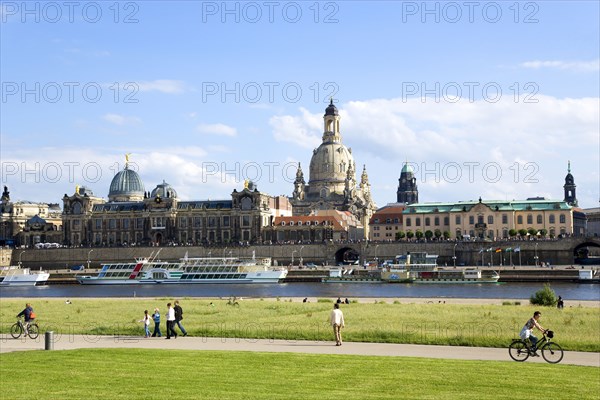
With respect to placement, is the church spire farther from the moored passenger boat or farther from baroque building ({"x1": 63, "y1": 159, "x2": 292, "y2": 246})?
the moored passenger boat

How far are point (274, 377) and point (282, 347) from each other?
6.26m

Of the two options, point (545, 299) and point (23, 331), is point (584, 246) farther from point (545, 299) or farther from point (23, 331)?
point (23, 331)

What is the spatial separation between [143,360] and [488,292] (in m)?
59.6

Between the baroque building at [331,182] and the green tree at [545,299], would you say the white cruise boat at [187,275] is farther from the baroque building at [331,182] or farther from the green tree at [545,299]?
the baroque building at [331,182]

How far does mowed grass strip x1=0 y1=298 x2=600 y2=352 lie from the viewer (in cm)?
2975

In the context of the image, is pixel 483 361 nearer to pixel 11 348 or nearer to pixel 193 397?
pixel 193 397

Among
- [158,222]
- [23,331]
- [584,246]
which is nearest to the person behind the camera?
[23,331]

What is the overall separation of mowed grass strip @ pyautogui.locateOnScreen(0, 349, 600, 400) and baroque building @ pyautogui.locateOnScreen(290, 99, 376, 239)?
Result: 504 ft

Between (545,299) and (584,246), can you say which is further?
(584,246)

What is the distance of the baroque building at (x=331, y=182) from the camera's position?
180625mm

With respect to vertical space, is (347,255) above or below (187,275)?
above

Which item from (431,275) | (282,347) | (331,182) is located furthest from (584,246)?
(282,347)

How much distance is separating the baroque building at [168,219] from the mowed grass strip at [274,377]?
12303cm

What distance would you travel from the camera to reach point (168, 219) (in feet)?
501
